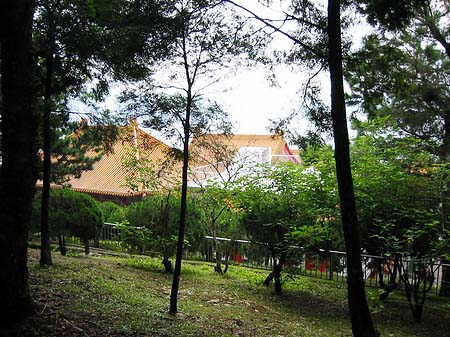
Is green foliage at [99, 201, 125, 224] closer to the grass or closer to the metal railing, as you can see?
the grass

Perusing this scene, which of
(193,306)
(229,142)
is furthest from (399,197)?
(193,306)

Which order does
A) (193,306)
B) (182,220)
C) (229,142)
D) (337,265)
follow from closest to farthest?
(182,220) → (193,306) → (337,265) → (229,142)

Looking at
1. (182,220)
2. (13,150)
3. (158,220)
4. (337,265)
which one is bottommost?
(337,265)

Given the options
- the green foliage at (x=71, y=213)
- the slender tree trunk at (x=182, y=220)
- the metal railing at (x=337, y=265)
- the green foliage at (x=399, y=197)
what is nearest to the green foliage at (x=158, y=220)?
the green foliage at (x=71, y=213)

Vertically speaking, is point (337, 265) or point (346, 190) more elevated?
point (346, 190)

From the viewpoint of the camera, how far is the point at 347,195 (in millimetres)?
5312

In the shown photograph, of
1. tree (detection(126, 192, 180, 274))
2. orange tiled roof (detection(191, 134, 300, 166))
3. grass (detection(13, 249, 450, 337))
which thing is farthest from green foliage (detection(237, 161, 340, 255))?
tree (detection(126, 192, 180, 274))

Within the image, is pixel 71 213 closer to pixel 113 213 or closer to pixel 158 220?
pixel 158 220

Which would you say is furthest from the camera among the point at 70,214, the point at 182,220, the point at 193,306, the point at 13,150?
the point at 70,214

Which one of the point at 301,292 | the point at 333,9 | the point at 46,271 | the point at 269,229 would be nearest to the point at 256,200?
the point at 269,229

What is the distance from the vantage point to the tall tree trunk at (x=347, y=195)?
17.2 ft

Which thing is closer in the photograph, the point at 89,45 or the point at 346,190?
the point at 346,190

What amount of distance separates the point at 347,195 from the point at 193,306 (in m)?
3.62

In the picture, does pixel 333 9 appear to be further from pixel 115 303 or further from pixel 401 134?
pixel 401 134
